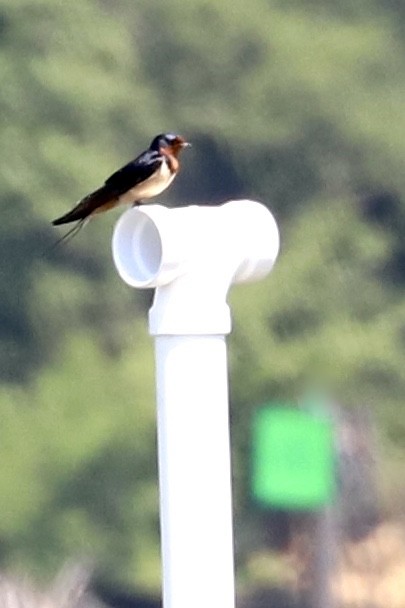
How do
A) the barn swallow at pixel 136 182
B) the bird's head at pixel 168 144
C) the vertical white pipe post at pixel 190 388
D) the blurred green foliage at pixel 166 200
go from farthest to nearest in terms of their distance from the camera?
1. the blurred green foliage at pixel 166 200
2. the bird's head at pixel 168 144
3. the barn swallow at pixel 136 182
4. the vertical white pipe post at pixel 190 388

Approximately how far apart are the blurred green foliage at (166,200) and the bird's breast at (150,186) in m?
0.57

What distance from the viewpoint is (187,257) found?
1707 mm

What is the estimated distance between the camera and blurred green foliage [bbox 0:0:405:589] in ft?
9.10

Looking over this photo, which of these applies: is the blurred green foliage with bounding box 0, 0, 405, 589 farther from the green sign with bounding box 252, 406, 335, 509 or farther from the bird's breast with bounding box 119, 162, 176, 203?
the bird's breast with bounding box 119, 162, 176, 203

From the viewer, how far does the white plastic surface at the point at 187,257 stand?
5.58 feet

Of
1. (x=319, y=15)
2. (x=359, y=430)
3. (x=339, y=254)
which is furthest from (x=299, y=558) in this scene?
(x=319, y=15)

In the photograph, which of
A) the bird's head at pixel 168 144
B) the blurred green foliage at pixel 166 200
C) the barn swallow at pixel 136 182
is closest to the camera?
the barn swallow at pixel 136 182

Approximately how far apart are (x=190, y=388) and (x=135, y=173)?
572mm

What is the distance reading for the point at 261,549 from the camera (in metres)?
2.87

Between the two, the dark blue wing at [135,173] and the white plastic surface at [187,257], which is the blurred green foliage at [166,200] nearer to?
the dark blue wing at [135,173]

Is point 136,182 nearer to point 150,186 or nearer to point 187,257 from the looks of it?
point 150,186

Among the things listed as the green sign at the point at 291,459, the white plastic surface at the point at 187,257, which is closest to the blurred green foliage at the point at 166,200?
the green sign at the point at 291,459

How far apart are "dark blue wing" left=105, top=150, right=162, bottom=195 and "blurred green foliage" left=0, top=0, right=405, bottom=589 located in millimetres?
591

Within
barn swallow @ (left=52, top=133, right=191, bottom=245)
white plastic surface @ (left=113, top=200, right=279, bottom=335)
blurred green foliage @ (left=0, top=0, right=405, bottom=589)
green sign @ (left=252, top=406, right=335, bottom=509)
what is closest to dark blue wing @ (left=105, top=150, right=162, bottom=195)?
barn swallow @ (left=52, top=133, right=191, bottom=245)
